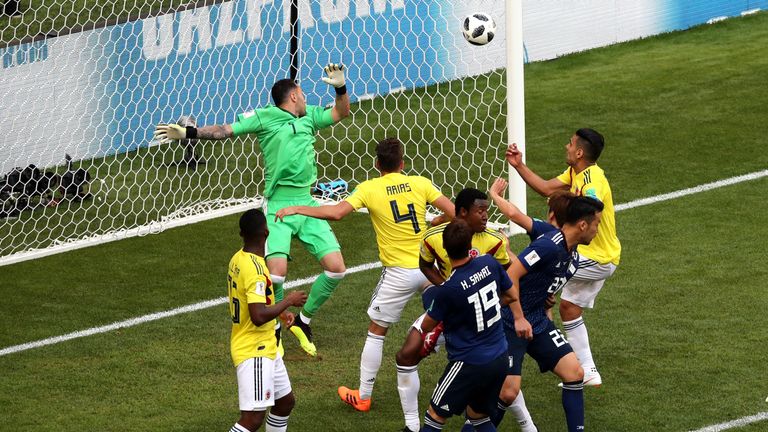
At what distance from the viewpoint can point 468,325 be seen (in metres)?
7.40

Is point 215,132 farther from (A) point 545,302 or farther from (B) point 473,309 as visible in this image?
(B) point 473,309

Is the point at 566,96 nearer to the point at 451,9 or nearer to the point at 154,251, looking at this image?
the point at 451,9

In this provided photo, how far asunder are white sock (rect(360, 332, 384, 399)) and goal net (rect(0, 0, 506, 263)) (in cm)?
545

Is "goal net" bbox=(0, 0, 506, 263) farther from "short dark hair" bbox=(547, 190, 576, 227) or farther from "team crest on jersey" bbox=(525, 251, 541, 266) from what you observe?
"team crest on jersey" bbox=(525, 251, 541, 266)

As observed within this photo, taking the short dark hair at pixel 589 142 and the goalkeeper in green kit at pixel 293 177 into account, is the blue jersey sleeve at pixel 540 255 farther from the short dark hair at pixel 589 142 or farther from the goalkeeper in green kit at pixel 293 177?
the goalkeeper in green kit at pixel 293 177

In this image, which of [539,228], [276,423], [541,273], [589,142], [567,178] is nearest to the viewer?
[541,273]

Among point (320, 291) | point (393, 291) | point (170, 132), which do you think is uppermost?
point (170, 132)

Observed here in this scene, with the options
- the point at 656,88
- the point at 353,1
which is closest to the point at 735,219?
the point at 656,88

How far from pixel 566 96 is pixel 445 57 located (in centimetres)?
211

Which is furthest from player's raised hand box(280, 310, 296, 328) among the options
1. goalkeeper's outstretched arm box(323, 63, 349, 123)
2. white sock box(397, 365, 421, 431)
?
goalkeeper's outstretched arm box(323, 63, 349, 123)

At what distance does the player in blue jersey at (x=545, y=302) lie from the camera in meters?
7.80

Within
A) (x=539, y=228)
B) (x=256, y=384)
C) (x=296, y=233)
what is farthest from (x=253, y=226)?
(x=296, y=233)

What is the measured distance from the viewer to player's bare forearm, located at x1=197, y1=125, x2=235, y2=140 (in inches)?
400

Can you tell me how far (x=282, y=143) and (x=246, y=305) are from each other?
2.98m
